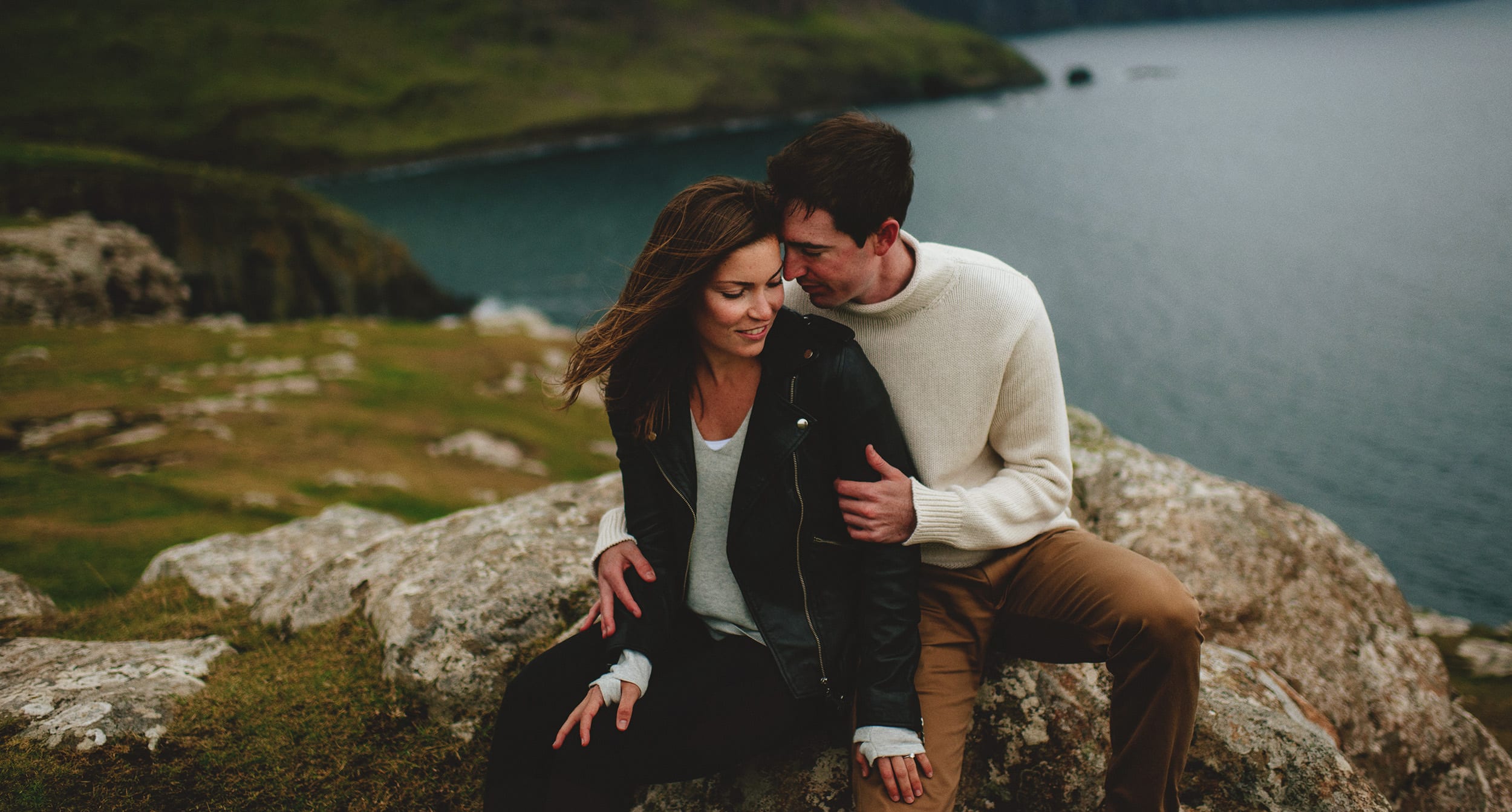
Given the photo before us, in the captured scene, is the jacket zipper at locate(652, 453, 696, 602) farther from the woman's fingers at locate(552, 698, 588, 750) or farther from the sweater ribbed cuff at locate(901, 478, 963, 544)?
the sweater ribbed cuff at locate(901, 478, 963, 544)

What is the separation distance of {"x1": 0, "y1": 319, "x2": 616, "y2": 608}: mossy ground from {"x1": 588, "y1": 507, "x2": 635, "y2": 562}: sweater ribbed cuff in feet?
9.77

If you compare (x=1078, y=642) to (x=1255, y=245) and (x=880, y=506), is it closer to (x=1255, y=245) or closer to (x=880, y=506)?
(x=880, y=506)

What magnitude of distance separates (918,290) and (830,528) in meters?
1.65

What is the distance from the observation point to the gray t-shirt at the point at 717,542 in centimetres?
502

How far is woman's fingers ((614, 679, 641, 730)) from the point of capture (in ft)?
14.8

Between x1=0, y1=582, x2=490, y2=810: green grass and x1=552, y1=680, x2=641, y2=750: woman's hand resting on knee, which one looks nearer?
x1=552, y1=680, x2=641, y2=750: woman's hand resting on knee

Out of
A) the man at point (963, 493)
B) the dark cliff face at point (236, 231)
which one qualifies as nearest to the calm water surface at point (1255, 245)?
the man at point (963, 493)

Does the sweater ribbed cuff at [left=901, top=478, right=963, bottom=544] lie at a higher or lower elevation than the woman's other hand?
higher

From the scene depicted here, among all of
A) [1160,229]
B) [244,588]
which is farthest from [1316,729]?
[1160,229]

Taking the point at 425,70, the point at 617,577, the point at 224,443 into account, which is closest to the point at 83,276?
the point at 224,443

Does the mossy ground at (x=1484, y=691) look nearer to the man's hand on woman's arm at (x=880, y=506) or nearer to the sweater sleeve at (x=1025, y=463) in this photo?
the sweater sleeve at (x=1025, y=463)

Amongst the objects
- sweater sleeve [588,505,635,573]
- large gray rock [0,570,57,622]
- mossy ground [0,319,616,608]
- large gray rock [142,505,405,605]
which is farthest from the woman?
large gray rock [0,570,57,622]

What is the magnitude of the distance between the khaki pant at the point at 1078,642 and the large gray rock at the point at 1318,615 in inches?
123

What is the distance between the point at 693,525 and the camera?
16.8 ft
